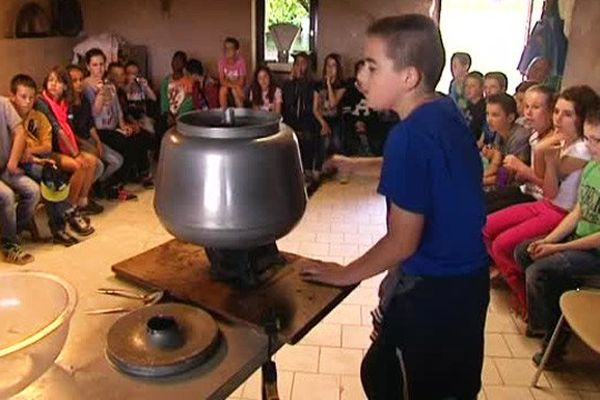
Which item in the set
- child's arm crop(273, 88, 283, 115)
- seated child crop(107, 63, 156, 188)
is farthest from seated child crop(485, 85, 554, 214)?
seated child crop(107, 63, 156, 188)

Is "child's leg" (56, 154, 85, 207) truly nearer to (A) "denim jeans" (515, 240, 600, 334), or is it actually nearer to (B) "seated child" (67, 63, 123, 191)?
(B) "seated child" (67, 63, 123, 191)

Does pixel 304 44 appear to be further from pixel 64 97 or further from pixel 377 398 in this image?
pixel 377 398

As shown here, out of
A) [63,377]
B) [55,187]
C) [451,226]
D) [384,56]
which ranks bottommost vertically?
[55,187]

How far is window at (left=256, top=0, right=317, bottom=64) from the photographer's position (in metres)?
5.65

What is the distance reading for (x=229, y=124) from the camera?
122 centimetres

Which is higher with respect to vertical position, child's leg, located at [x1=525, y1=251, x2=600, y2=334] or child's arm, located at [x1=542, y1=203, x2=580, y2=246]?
child's arm, located at [x1=542, y1=203, x2=580, y2=246]

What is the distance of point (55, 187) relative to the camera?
3.48 m

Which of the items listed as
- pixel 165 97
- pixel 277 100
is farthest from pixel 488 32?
pixel 165 97

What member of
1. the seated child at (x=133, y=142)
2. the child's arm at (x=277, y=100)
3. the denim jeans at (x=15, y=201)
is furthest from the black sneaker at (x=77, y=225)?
the child's arm at (x=277, y=100)

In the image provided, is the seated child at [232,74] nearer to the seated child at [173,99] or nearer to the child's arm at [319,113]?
the seated child at [173,99]

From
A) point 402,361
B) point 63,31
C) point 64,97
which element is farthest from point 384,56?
point 63,31

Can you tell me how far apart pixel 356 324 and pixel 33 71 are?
3.85m

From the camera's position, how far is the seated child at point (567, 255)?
90.3 inches

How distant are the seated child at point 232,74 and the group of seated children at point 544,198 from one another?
259 centimetres
